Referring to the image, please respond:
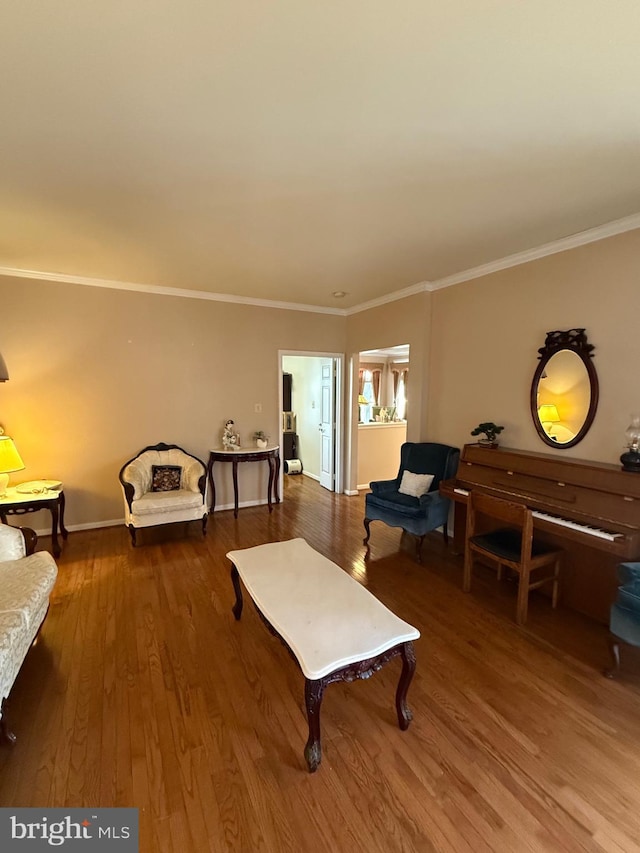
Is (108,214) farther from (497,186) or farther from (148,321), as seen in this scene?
(497,186)

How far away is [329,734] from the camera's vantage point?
1690 mm

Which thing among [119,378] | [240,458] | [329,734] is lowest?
[329,734]

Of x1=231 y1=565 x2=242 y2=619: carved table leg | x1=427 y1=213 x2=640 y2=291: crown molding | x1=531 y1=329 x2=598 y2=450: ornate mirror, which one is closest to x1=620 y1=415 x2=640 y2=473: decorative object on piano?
x1=531 y1=329 x2=598 y2=450: ornate mirror

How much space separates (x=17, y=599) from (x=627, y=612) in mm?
3136

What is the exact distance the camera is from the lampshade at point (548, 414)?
2.98 m

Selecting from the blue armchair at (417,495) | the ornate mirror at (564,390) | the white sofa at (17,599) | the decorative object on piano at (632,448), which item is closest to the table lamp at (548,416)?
the ornate mirror at (564,390)

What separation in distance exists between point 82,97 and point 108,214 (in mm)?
1088

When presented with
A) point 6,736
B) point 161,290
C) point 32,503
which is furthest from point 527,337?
point 32,503

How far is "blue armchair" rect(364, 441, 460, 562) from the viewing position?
133 inches

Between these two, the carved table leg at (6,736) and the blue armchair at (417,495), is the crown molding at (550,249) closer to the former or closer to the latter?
the blue armchair at (417,495)

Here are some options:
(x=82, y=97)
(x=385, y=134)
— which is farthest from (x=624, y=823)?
(x=82, y=97)

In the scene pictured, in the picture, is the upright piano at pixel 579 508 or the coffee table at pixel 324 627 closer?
the coffee table at pixel 324 627

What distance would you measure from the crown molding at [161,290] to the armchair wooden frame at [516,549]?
3.43 m

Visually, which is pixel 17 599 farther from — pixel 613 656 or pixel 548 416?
pixel 548 416
